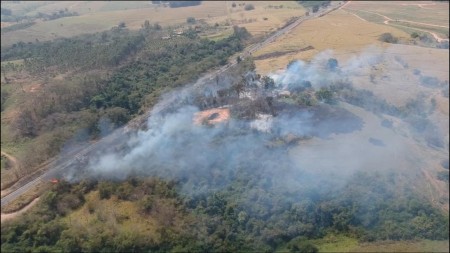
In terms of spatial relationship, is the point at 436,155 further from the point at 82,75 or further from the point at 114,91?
the point at 82,75

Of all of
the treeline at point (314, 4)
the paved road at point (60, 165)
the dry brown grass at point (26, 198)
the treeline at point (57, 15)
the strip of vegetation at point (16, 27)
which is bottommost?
the dry brown grass at point (26, 198)

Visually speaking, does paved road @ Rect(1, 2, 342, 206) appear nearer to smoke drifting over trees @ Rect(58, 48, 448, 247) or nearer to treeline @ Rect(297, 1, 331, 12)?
smoke drifting over trees @ Rect(58, 48, 448, 247)

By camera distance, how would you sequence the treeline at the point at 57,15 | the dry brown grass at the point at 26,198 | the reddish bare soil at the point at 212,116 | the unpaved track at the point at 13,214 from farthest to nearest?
the treeline at the point at 57,15
the reddish bare soil at the point at 212,116
the dry brown grass at the point at 26,198
the unpaved track at the point at 13,214

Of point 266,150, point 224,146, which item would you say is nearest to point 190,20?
point 224,146

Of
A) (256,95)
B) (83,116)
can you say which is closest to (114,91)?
(83,116)

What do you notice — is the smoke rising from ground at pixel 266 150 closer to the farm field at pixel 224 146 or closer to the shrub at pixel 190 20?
the farm field at pixel 224 146

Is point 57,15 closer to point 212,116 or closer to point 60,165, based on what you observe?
point 212,116

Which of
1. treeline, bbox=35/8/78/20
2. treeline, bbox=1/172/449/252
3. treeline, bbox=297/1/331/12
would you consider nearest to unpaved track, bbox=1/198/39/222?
treeline, bbox=1/172/449/252

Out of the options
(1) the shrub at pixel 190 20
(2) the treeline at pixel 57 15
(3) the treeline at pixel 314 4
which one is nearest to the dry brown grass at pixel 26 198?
(2) the treeline at pixel 57 15
